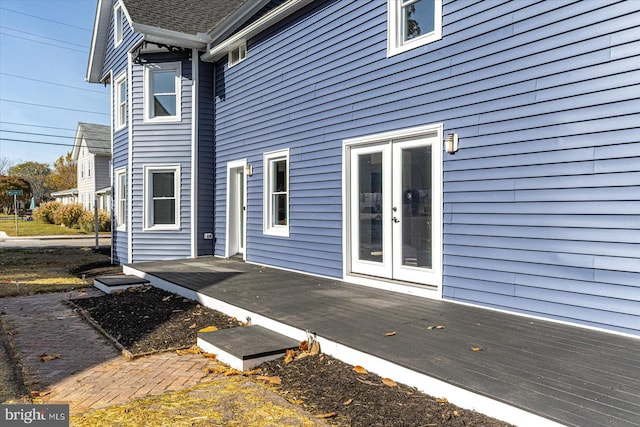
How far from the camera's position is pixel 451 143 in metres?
5.34

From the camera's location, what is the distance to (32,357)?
4441mm

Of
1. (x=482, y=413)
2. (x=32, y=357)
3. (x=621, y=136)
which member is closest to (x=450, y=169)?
(x=621, y=136)

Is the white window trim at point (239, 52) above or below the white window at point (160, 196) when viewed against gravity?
above

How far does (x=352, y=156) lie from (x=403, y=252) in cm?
A: 179

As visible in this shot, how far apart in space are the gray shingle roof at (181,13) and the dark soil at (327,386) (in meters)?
7.82

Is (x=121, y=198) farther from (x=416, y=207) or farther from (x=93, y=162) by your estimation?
(x=93, y=162)

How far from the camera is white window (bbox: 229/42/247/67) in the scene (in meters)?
9.85

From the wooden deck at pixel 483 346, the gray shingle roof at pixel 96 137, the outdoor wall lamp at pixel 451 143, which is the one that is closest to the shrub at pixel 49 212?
the gray shingle roof at pixel 96 137

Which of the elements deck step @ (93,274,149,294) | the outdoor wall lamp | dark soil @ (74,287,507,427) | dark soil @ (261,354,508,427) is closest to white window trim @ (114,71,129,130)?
deck step @ (93,274,149,294)

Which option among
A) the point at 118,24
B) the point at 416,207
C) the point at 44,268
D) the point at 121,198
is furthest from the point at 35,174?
the point at 416,207

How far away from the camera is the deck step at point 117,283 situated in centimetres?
792

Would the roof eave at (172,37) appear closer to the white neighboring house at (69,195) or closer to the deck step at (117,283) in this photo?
the deck step at (117,283)

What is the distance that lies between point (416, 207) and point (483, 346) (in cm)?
258

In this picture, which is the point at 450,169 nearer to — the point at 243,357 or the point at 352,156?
the point at 352,156
